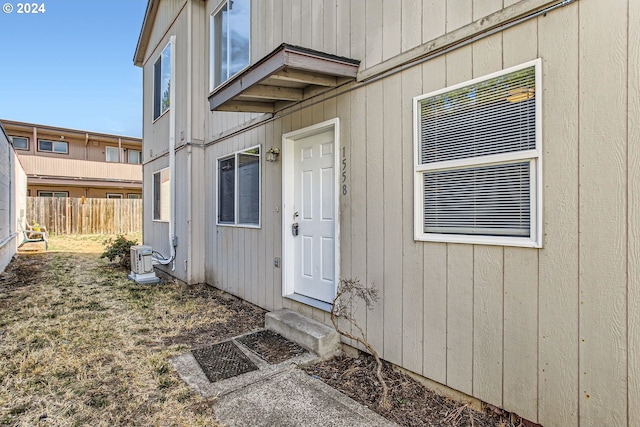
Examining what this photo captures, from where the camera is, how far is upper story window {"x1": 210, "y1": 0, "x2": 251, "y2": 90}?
4961 mm

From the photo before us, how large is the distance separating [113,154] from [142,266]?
15.6 meters

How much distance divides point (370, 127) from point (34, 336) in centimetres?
422

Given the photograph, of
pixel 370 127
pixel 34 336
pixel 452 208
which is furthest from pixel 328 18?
pixel 34 336

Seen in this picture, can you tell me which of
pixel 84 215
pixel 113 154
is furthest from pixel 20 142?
pixel 84 215

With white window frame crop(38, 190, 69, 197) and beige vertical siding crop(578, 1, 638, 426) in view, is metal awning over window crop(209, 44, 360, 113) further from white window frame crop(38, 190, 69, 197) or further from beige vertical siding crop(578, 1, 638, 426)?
white window frame crop(38, 190, 69, 197)

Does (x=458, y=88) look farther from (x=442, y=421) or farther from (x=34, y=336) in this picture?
(x=34, y=336)

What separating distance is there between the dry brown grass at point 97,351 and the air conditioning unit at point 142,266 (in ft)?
0.86

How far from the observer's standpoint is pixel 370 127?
308 cm

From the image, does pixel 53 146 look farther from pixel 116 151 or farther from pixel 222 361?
pixel 222 361

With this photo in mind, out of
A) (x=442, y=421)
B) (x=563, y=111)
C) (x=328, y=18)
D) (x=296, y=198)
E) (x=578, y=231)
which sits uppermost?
(x=328, y=18)

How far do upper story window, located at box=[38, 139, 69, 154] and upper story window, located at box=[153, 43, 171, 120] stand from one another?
1349 centimetres

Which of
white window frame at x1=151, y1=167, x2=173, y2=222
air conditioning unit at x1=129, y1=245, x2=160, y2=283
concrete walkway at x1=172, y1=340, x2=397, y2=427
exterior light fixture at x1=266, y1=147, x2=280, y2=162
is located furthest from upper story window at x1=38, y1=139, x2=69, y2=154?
concrete walkway at x1=172, y1=340, x2=397, y2=427

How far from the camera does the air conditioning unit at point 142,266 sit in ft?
21.8

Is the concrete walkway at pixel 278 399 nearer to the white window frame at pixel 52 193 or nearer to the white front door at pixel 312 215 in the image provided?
the white front door at pixel 312 215
